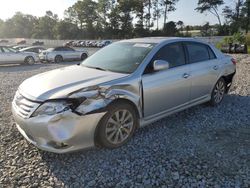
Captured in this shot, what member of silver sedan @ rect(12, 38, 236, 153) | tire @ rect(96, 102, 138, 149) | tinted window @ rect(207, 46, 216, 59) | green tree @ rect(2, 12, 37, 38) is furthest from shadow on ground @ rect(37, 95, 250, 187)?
green tree @ rect(2, 12, 37, 38)

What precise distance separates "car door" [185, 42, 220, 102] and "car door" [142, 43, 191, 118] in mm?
193

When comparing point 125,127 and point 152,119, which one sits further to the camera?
point 152,119

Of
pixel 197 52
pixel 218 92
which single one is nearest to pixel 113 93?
pixel 197 52

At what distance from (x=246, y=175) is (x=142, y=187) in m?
1.25

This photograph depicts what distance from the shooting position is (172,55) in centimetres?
450

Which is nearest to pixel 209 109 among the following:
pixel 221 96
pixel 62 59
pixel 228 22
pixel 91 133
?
pixel 221 96

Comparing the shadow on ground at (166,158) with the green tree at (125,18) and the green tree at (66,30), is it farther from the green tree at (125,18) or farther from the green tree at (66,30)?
the green tree at (66,30)

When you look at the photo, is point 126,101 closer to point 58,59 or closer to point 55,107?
point 55,107

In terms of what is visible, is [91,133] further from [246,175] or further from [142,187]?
[246,175]

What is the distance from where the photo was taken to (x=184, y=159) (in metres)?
3.47

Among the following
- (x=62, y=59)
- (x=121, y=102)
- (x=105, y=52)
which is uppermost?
(x=105, y=52)

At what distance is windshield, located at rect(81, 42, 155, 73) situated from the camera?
13.4ft

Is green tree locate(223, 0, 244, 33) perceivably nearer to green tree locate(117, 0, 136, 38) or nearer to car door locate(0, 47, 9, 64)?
green tree locate(117, 0, 136, 38)

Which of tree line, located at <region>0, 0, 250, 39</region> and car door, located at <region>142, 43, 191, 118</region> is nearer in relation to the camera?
car door, located at <region>142, 43, 191, 118</region>
